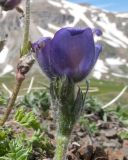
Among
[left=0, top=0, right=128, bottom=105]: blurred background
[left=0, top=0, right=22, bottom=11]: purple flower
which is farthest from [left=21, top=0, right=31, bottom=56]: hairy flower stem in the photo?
[left=0, top=0, right=128, bottom=105]: blurred background

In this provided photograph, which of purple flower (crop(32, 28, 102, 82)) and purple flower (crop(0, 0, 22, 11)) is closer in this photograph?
purple flower (crop(32, 28, 102, 82))

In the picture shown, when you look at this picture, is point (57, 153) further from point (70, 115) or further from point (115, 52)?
point (115, 52)

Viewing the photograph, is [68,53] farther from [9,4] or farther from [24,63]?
[9,4]

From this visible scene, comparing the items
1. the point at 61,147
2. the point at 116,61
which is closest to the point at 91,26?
the point at 116,61

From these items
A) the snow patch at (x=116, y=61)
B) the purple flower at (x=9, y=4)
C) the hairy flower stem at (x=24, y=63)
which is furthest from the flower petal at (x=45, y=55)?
the snow patch at (x=116, y=61)

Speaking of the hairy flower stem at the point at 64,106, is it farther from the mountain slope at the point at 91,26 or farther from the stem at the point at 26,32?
the mountain slope at the point at 91,26

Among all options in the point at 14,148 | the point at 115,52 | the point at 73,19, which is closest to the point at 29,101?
the point at 14,148

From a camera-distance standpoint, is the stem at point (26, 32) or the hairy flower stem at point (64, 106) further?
the stem at point (26, 32)

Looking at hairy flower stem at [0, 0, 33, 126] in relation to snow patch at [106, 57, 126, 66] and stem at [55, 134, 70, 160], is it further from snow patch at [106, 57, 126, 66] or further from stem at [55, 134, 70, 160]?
snow patch at [106, 57, 126, 66]
